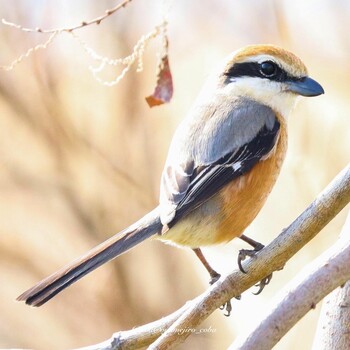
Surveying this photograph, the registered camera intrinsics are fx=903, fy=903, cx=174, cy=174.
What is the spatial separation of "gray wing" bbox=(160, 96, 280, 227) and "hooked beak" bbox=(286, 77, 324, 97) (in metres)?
0.13

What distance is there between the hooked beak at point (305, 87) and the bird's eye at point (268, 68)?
72mm

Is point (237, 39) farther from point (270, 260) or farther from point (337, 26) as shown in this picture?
point (270, 260)

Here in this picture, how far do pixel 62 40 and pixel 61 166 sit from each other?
67cm

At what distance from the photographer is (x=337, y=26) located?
459 centimetres

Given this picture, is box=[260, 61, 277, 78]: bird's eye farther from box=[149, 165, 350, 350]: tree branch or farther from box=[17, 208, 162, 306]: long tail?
box=[149, 165, 350, 350]: tree branch

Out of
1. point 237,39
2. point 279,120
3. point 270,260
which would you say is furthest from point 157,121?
point 270,260

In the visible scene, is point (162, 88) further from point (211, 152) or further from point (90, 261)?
point (90, 261)

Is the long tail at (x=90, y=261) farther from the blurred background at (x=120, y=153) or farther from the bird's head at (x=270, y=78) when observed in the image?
the blurred background at (x=120, y=153)

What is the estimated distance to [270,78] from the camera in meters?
3.44

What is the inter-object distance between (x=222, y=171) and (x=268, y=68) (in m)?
0.50

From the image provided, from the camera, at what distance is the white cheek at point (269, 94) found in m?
3.45

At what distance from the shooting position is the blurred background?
181 inches

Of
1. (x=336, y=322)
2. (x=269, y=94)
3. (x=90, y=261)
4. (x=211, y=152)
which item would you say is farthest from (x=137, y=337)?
(x=269, y=94)

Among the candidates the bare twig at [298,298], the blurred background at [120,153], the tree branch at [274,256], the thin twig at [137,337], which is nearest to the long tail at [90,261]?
the thin twig at [137,337]
